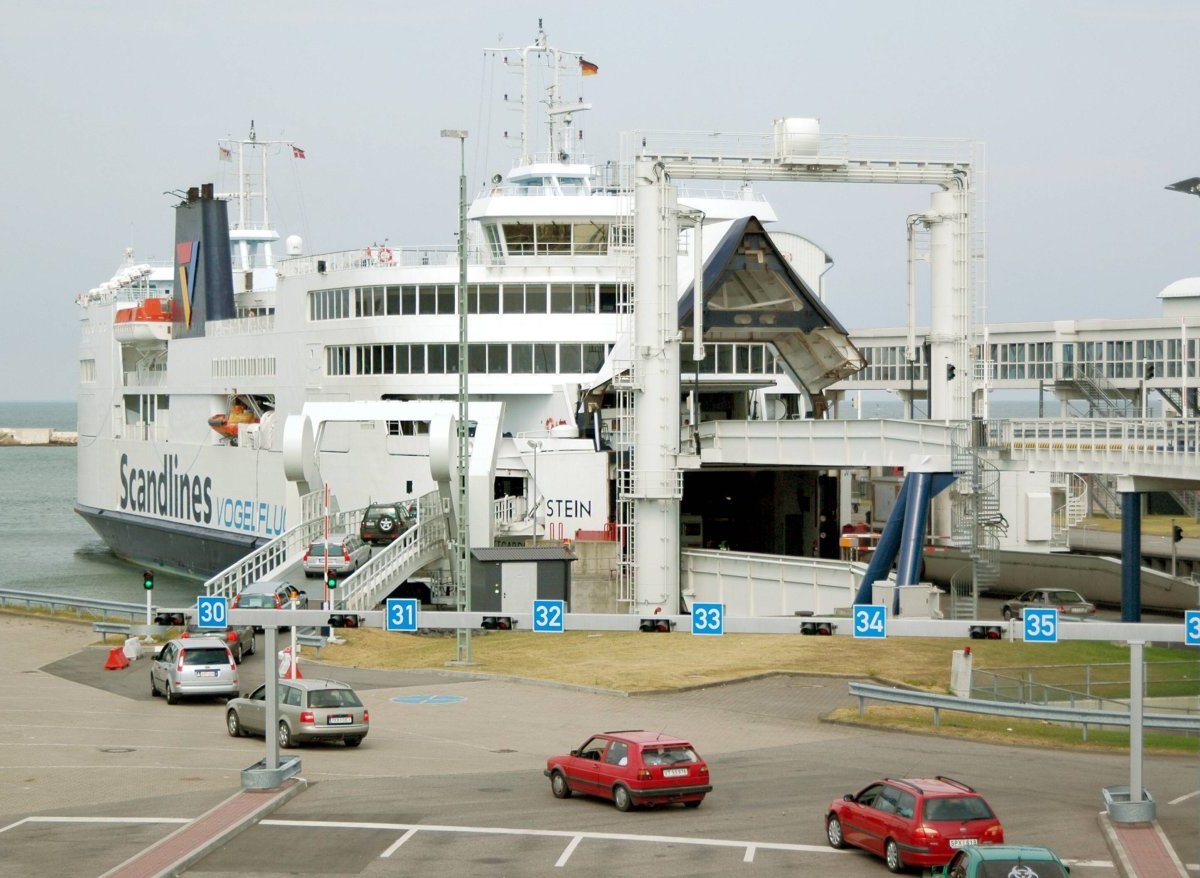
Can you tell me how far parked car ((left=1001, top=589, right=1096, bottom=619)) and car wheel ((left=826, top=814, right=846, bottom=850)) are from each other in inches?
935

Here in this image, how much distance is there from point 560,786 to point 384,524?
26116mm

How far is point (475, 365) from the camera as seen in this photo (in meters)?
56.5

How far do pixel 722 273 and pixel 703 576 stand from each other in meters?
8.76

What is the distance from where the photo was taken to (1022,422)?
37844mm

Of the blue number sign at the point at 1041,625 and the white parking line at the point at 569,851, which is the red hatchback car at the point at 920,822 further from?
the blue number sign at the point at 1041,625

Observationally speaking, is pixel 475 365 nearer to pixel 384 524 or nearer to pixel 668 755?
pixel 384 524

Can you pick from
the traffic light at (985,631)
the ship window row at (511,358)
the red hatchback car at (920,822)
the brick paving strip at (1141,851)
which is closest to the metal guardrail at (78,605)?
the ship window row at (511,358)

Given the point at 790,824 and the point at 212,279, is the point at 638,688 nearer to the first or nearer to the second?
the point at 790,824

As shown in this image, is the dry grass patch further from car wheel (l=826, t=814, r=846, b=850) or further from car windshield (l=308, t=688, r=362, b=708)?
car wheel (l=826, t=814, r=846, b=850)

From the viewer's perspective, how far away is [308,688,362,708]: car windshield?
2702cm

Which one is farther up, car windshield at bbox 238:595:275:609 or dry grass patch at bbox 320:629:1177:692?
car windshield at bbox 238:595:275:609

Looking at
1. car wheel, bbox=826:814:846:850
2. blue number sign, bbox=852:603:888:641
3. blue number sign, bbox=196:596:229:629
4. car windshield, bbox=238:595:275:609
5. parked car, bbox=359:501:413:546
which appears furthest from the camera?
parked car, bbox=359:501:413:546

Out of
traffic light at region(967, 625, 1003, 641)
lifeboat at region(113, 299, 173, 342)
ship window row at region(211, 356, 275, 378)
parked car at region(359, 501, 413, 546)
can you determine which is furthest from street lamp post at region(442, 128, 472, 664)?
lifeboat at region(113, 299, 173, 342)

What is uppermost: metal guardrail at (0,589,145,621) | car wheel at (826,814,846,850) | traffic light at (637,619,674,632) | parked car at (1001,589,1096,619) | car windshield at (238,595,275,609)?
traffic light at (637,619,674,632)
